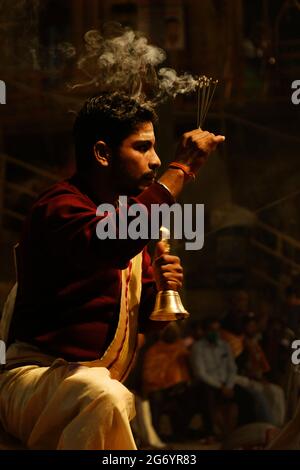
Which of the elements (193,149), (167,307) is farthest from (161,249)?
(193,149)

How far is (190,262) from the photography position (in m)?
9.88

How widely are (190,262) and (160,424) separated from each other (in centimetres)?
149

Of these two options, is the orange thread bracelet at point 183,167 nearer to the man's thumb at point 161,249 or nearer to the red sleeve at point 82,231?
the red sleeve at point 82,231

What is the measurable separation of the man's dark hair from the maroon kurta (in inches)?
6.8

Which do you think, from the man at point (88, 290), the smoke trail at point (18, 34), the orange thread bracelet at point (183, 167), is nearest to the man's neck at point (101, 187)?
the man at point (88, 290)

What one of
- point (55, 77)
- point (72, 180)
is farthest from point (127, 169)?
point (55, 77)

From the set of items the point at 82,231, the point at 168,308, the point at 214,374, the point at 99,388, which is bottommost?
the point at 99,388

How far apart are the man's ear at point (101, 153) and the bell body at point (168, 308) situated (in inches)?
18.0

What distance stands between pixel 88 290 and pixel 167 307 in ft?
0.83

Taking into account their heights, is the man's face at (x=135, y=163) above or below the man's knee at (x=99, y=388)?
above

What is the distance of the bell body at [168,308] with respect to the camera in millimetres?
3334

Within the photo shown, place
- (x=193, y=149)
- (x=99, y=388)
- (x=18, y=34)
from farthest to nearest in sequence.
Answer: (x=18, y=34) < (x=193, y=149) < (x=99, y=388)

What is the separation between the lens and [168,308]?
3.35 metres

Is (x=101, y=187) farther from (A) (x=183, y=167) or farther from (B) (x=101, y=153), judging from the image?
(A) (x=183, y=167)
